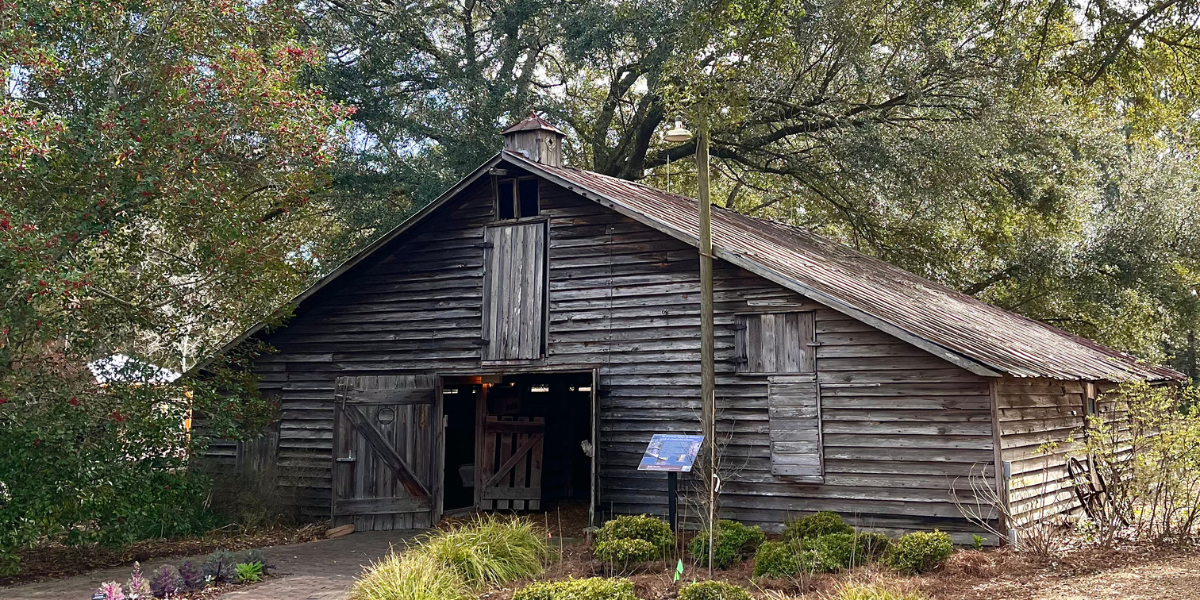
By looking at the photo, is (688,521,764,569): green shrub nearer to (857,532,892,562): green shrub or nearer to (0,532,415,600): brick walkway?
(857,532,892,562): green shrub

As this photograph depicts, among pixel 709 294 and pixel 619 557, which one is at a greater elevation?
pixel 709 294

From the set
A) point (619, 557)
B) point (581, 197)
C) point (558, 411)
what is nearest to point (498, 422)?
point (558, 411)

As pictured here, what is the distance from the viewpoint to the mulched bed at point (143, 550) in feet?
37.8

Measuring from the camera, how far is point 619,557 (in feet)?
33.8

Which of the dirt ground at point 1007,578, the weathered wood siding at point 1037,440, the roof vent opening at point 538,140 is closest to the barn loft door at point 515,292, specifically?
the roof vent opening at point 538,140

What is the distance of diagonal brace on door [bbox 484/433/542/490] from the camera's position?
16.5 m

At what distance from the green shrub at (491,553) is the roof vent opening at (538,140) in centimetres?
738

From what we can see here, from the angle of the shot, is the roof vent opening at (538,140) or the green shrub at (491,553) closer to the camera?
the green shrub at (491,553)

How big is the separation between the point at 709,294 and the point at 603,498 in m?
4.18

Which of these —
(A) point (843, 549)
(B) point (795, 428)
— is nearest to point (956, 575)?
(A) point (843, 549)

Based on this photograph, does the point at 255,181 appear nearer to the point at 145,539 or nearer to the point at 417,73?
the point at 145,539

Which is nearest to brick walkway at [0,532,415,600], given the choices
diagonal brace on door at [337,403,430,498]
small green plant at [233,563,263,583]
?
small green plant at [233,563,263,583]

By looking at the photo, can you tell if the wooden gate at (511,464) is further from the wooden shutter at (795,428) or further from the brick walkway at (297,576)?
the wooden shutter at (795,428)

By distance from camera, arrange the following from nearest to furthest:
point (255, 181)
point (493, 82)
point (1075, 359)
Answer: point (255, 181), point (1075, 359), point (493, 82)
